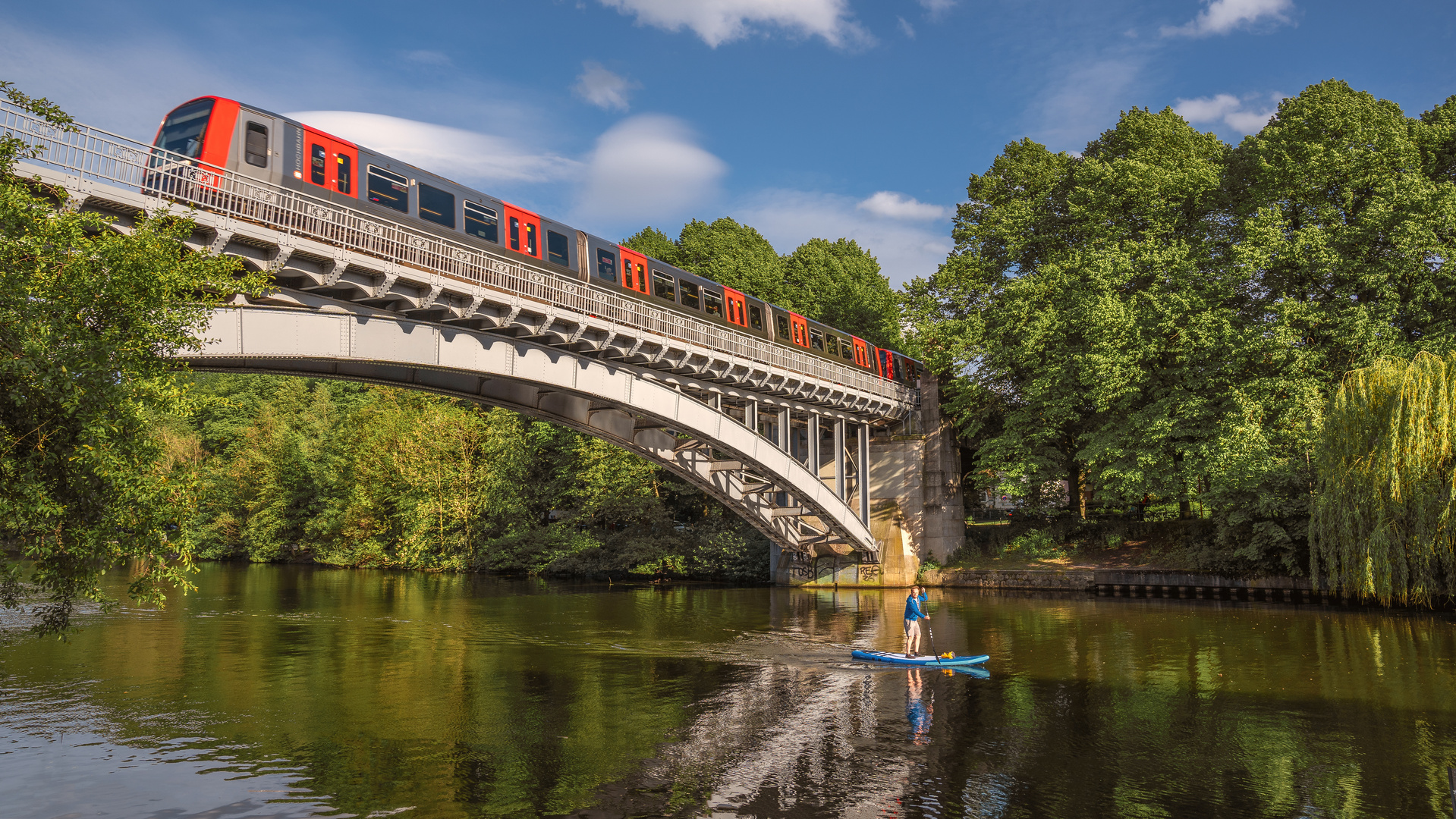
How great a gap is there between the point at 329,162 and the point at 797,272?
39.3 metres

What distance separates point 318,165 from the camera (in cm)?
1869

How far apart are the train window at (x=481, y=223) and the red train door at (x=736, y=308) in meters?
10.4

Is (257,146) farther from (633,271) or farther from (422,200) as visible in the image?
(633,271)

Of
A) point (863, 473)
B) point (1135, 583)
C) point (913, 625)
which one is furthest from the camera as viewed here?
point (863, 473)

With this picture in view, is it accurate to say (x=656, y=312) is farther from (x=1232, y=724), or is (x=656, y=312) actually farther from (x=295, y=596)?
(x=295, y=596)

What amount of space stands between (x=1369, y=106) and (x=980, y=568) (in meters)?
23.2

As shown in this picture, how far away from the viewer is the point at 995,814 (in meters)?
8.98

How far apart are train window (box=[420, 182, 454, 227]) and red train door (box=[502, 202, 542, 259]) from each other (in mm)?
1779

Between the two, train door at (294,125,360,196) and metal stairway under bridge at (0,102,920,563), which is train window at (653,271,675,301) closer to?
metal stairway under bridge at (0,102,920,563)

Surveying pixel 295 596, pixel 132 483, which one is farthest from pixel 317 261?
pixel 295 596

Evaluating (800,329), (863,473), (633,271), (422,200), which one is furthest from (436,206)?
(863,473)

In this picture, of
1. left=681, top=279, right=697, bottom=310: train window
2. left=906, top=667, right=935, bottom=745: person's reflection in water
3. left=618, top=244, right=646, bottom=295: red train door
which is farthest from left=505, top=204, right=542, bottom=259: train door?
left=906, top=667, right=935, bottom=745: person's reflection in water

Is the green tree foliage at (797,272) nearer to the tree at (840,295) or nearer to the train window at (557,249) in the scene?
the tree at (840,295)

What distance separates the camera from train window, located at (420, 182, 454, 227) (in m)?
21.2
